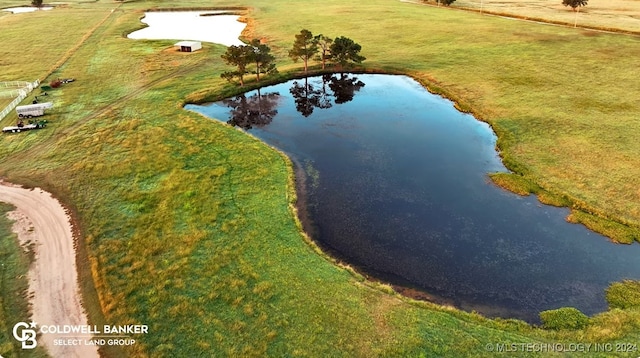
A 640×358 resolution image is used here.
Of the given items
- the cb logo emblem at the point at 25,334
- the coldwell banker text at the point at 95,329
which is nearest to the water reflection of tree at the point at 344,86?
the coldwell banker text at the point at 95,329

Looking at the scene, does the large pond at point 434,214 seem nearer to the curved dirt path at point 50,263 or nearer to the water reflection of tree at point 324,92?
the water reflection of tree at point 324,92

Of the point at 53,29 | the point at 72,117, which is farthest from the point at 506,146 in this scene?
the point at 53,29

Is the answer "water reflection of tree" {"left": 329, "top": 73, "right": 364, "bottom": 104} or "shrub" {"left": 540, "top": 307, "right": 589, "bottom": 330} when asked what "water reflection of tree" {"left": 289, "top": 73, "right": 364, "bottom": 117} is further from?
→ "shrub" {"left": 540, "top": 307, "right": 589, "bottom": 330}

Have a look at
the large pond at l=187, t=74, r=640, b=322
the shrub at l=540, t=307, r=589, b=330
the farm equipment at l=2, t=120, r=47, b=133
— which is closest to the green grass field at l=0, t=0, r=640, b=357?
the shrub at l=540, t=307, r=589, b=330

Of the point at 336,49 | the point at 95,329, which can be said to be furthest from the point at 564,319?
the point at 336,49

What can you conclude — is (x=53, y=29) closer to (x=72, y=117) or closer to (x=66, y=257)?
(x=72, y=117)

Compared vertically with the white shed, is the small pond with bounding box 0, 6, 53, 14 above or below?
above
